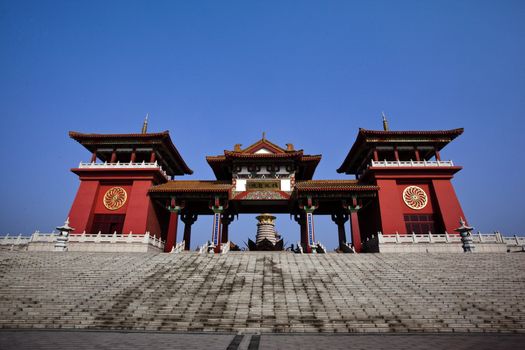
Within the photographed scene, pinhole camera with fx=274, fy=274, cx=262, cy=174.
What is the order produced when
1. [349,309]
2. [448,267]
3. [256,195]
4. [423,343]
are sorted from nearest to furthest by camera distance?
[423,343]
[349,309]
[448,267]
[256,195]

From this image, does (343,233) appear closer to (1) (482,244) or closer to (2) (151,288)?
(1) (482,244)

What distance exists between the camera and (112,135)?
2291 cm

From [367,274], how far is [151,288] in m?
8.85

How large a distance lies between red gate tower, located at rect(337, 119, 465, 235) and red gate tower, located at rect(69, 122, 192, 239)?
17.2 meters

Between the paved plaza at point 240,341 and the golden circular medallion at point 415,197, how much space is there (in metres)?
14.6

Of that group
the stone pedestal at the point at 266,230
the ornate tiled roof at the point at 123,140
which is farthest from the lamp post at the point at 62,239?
the stone pedestal at the point at 266,230

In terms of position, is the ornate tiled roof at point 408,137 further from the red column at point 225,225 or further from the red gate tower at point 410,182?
the red column at point 225,225

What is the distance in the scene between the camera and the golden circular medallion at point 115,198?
2112cm

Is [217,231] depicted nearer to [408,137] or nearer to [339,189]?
[339,189]

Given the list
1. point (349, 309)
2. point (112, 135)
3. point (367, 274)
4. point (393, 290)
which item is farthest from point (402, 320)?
point (112, 135)

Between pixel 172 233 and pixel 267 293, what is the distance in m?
12.5

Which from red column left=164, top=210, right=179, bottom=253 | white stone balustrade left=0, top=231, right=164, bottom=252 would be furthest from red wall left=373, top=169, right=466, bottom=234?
white stone balustrade left=0, top=231, right=164, bottom=252

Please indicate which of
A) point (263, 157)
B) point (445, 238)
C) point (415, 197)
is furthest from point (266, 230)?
point (445, 238)

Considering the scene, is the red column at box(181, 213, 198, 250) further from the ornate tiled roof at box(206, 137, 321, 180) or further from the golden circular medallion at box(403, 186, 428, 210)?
the golden circular medallion at box(403, 186, 428, 210)
